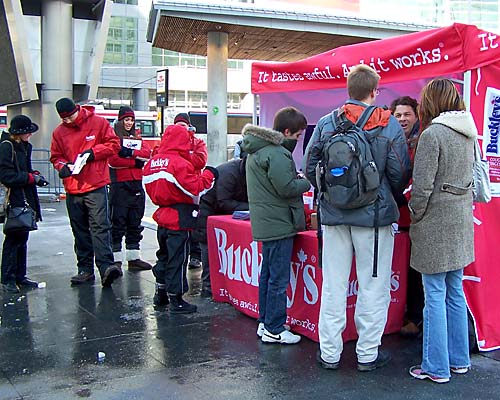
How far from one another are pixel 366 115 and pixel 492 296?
1.69 m

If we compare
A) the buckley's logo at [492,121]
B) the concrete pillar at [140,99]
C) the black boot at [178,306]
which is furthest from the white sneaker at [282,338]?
the concrete pillar at [140,99]

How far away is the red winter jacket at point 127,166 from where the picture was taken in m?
7.33

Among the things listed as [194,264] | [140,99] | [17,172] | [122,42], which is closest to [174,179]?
[17,172]

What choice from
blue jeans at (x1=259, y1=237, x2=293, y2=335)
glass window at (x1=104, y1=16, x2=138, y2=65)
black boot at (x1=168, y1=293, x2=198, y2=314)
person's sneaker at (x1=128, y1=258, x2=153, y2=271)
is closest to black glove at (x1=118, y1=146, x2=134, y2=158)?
person's sneaker at (x1=128, y1=258, x2=153, y2=271)

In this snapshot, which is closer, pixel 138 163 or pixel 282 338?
pixel 282 338

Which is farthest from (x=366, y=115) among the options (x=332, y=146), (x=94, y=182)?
(x=94, y=182)

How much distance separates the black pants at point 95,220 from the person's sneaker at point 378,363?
329 centimetres

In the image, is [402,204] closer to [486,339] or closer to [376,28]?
[486,339]

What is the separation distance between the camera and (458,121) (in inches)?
155

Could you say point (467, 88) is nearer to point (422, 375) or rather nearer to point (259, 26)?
point (422, 375)

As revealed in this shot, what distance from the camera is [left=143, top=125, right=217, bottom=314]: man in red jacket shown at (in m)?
5.26

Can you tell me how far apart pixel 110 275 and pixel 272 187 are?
2.71 meters

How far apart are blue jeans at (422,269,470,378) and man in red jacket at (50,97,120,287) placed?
3.58 meters

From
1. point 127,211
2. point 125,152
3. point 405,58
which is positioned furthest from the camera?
point 127,211
